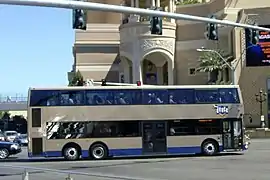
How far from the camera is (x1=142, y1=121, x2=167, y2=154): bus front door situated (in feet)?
103

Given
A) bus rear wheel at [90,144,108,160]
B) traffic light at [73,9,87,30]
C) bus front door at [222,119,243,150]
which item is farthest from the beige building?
traffic light at [73,9,87,30]

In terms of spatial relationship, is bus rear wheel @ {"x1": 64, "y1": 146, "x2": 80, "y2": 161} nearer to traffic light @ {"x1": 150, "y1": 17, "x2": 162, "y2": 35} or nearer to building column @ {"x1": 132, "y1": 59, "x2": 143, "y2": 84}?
traffic light @ {"x1": 150, "y1": 17, "x2": 162, "y2": 35}

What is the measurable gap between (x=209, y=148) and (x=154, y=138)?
123 inches

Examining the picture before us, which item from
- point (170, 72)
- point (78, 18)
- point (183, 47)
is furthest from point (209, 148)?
point (183, 47)

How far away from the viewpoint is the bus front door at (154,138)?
3136 centimetres

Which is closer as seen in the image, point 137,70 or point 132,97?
point 132,97

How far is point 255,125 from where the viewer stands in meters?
63.1

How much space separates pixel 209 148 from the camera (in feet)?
105

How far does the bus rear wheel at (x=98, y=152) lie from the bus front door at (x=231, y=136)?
660 cm

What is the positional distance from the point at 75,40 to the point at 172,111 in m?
56.9

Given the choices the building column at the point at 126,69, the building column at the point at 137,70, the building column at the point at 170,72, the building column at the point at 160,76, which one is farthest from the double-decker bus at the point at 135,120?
the building column at the point at 126,69

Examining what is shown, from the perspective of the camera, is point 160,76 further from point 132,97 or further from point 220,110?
A: point 132,97

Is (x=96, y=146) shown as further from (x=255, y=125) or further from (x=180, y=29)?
(x=180, y=29)

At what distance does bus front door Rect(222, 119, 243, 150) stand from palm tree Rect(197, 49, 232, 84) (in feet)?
109
